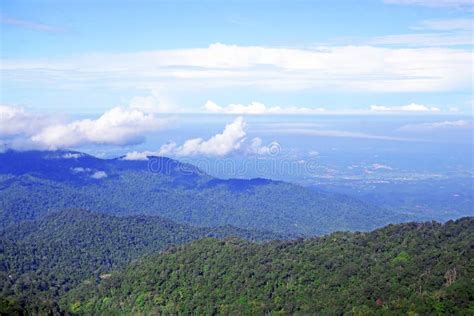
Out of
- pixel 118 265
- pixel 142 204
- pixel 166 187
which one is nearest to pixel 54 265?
pixel 118 265

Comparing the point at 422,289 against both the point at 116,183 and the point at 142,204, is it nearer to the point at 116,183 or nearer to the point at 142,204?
the point at 142,204

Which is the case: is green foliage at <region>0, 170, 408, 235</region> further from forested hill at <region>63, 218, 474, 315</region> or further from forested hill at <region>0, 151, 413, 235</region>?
forested hill at <region>63, 218, 474, 315</region>

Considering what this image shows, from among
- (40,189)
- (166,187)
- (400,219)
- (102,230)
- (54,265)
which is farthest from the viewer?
(166,187)

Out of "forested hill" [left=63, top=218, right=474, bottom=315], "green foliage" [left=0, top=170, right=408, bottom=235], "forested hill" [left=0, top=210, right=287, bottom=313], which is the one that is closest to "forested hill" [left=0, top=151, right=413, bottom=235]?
"green foliage" [left=0, top=170, right=408, bottom=235]

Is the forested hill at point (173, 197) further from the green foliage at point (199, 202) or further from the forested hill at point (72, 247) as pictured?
the forested hill at point (72, 247)

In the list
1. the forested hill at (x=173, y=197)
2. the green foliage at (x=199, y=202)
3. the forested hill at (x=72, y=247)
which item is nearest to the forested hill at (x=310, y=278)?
the forested hill at (x=72, y=247)

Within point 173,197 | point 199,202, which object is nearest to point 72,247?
point 199,202

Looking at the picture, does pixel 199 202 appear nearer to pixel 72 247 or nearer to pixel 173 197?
pixel 173 197
